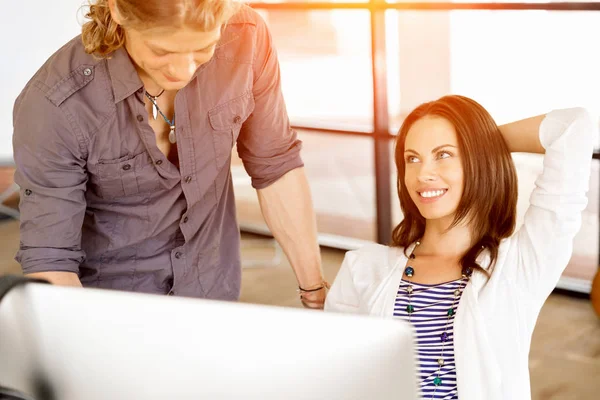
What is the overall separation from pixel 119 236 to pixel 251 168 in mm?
336

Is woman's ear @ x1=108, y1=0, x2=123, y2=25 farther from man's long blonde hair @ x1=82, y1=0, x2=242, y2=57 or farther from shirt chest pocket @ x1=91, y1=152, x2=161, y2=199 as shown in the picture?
shirt chest pocket @ x1=91, y1=152, x2=161, y2=199

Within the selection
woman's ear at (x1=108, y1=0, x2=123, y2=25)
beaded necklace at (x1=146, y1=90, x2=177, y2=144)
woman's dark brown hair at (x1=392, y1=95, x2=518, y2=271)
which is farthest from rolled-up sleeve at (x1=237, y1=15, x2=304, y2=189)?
woman's ear at (x1=108, y1=0, x2=123, y2=25)

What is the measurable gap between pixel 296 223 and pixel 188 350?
1.03 m

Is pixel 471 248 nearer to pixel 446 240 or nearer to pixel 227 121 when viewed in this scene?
pixel 446 240

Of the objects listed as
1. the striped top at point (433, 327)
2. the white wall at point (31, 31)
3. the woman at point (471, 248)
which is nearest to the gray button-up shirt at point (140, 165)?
the woman at point (471, 248)

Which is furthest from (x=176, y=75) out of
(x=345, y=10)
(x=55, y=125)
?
(x=345, y=10)

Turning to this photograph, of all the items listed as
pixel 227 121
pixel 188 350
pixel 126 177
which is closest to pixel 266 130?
pixel 227 121

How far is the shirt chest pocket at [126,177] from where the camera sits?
64.7 inches

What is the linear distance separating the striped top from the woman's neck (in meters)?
0.08

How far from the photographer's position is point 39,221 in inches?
61.1

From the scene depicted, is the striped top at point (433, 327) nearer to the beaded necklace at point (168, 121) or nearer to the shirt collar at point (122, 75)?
the beaded necklace at point (168, 121)

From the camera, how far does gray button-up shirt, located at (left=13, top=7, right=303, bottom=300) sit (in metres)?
1.56

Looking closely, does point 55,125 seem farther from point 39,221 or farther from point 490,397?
point 490,397

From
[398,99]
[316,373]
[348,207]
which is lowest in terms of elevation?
[348,207]
